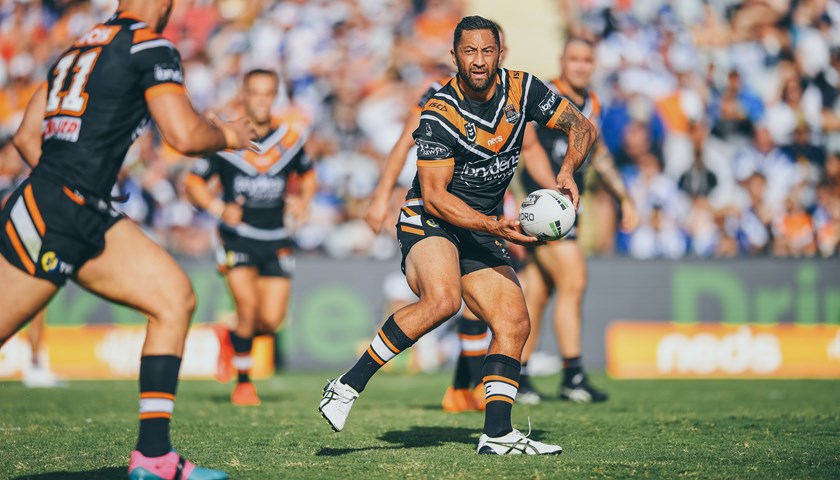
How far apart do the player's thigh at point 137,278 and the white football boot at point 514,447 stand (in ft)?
6.69

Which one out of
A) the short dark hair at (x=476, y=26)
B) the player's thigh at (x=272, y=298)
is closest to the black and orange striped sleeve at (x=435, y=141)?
the short dark hair at (x=476, y=26)

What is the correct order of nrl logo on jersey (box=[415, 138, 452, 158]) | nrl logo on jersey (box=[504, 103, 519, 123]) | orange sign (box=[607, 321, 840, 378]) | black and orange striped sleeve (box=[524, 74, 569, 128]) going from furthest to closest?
1. orange sign (box=[607, 321, 840, 378])
2. black and orange striped sleeve (box=[524, 74, 569, 128])
3. nrl logo on jersey (box=[504, 103, 519, 123])
4. nrl logo on jersey (box=[415, 138, 452, 158])

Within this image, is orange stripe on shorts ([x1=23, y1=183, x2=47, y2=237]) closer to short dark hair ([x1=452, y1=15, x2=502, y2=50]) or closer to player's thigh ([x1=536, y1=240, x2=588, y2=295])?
short dark hair ([x1=452, y1=15, x2=502, y2=50])

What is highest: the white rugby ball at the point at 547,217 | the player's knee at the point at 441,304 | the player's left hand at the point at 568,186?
the player's left hand at the point at 568,186

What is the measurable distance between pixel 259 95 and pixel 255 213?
44.7 inches

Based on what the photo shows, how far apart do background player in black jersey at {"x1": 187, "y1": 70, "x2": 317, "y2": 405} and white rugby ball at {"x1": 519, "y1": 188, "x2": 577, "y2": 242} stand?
182 inches

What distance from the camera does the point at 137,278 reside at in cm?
525

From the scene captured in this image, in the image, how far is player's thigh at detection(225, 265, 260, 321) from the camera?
34.4 feet

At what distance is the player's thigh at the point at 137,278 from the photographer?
5.25 meters

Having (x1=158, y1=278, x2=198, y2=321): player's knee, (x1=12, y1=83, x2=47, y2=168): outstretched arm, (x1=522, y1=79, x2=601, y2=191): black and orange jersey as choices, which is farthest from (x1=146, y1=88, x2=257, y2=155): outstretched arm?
(x1=522, y1=79, x2=601, y2=191): black and orange jersey

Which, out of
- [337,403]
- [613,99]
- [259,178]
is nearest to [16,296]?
[337,403]

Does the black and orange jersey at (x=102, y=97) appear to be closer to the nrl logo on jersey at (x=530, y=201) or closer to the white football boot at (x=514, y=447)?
the nrl logo on jersey at (x=530, y=201)

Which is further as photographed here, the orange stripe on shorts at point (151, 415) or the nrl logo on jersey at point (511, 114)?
the nrl logo on jersey at point (511, 114)

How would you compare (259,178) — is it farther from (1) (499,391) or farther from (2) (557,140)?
(1) (499,391)
